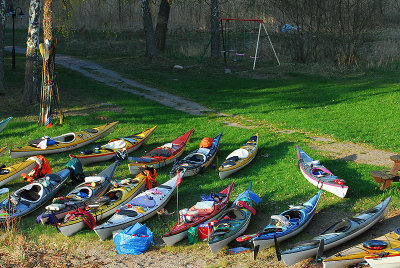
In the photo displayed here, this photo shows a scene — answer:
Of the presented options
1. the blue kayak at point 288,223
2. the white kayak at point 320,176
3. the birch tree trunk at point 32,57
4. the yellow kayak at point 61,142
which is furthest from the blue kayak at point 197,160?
the birch tree trunk at point 32,57

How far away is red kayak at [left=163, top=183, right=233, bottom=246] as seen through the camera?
9.27 m

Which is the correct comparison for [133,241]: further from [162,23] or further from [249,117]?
[162,23]

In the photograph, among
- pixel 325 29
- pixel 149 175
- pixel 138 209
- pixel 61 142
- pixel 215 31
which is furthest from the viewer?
pixel 215 31

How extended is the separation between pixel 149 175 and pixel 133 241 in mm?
2820

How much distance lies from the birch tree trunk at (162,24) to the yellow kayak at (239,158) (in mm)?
19278

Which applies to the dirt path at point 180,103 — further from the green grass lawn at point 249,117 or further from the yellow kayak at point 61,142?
the yellow kayak at point 61,142

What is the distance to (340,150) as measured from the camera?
13.6 m

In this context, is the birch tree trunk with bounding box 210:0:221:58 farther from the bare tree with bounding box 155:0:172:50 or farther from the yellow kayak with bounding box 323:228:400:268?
the yellow kayak with bounding box 323:228:400:268

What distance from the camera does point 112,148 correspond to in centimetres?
1416

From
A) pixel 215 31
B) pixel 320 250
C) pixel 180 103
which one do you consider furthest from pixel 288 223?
pixel 215 31

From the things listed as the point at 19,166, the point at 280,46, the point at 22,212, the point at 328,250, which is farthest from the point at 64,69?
the point at 328,250

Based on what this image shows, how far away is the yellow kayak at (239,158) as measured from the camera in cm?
1221

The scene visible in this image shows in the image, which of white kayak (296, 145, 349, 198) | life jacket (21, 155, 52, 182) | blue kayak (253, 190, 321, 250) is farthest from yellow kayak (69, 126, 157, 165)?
blue kayak (253, 190, 321, 250)

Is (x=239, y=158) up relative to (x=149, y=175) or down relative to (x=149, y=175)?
up
